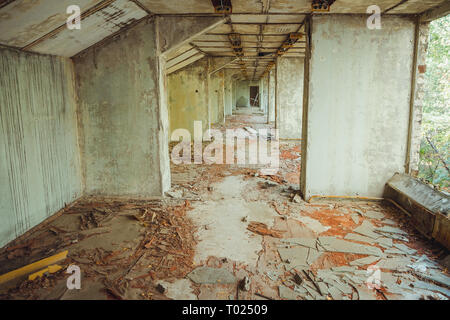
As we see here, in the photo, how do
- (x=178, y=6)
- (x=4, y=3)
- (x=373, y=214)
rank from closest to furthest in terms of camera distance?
1. (x=4, y=3)
2. (x=178, y=6)
3. (x=373, y=214)

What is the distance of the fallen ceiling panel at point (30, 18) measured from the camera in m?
3.87

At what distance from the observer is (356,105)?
21.4ft

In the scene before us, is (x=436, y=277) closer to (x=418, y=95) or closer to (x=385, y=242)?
(x=385, y=242)

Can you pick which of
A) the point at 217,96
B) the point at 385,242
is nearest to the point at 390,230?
the point at 385,242

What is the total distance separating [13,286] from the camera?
151 inches

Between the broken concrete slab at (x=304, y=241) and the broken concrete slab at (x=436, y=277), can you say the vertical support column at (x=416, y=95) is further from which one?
the broken concrete slab at (x=304, y=241)

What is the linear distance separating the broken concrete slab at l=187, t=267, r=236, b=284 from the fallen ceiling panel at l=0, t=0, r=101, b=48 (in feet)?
13.1

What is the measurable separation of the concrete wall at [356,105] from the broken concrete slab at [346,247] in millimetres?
1846

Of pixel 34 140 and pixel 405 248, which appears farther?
pixel 34 140

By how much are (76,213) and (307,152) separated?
193 inches

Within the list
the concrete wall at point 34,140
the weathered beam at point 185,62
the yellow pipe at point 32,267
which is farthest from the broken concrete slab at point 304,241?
the weathered beam at point 185,62

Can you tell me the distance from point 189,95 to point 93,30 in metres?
8.15
